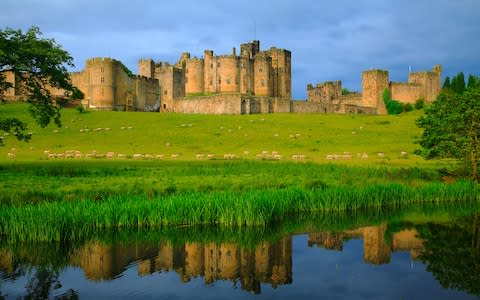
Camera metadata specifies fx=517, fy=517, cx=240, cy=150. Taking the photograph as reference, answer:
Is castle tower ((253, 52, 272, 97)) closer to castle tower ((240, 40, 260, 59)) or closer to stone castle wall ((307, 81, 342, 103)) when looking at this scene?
castle tower ((240, 40, 260, 59))

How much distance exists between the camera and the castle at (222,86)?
237ft

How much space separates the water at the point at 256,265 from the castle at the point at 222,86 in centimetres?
5334

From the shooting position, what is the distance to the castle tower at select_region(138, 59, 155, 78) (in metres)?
88.4

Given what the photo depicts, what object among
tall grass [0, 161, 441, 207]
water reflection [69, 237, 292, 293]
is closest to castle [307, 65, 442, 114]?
tall grass [0, 161, 441, 207]

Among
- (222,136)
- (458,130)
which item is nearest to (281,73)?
(222,136)

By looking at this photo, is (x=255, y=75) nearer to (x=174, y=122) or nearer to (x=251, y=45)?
(x=251, y=45)

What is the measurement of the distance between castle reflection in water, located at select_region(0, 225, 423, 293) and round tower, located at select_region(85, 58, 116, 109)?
60631 millimetres

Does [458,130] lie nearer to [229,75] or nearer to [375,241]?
[375,241]

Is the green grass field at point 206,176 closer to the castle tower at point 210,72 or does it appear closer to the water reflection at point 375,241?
the water reflection at point 375,241

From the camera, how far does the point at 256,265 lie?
13.5 m

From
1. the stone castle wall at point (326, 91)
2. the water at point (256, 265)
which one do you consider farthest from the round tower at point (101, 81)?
the water at point (256, 265)

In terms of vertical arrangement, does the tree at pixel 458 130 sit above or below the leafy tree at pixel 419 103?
below

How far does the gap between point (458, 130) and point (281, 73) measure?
186 feet

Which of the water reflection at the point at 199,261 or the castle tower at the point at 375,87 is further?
the castle tower at the point at 375,87
